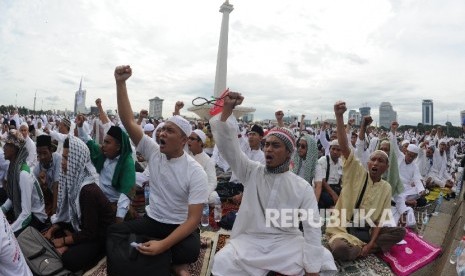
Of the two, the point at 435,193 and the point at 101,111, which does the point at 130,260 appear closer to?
the point at 101,111

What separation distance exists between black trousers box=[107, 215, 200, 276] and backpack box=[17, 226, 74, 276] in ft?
1.71

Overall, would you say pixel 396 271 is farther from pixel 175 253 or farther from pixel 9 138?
pixel 9 138

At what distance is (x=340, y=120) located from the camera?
10.8 ft

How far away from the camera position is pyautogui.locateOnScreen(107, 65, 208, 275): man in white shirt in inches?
111

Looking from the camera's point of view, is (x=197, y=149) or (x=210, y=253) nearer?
(x=210, y=253)

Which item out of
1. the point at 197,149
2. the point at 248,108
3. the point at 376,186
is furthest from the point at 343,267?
the point at 248,108

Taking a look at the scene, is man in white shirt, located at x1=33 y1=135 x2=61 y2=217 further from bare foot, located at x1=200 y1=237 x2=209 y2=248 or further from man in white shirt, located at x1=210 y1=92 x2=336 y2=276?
man in white shirt, located at x1=210 y1=92 x2=336 y2=276

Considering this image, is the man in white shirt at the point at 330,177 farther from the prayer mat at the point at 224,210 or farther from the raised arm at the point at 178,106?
the raised arm at the point at 178,106

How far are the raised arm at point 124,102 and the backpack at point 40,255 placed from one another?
49.9 inches

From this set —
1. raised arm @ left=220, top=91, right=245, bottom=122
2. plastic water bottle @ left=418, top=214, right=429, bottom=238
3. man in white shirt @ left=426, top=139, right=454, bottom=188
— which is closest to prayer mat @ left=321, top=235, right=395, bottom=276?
plastic water bottle @ left=418, top=214, right=429, bottom=238

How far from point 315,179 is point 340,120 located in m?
2.31

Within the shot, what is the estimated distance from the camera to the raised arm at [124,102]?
2.87 metres

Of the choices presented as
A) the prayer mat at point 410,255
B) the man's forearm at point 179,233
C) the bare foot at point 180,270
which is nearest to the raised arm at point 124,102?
the man's forearm at point 179,233

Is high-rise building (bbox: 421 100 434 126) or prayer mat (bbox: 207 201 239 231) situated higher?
high-rise building (bbox: 421 100 434 126)
